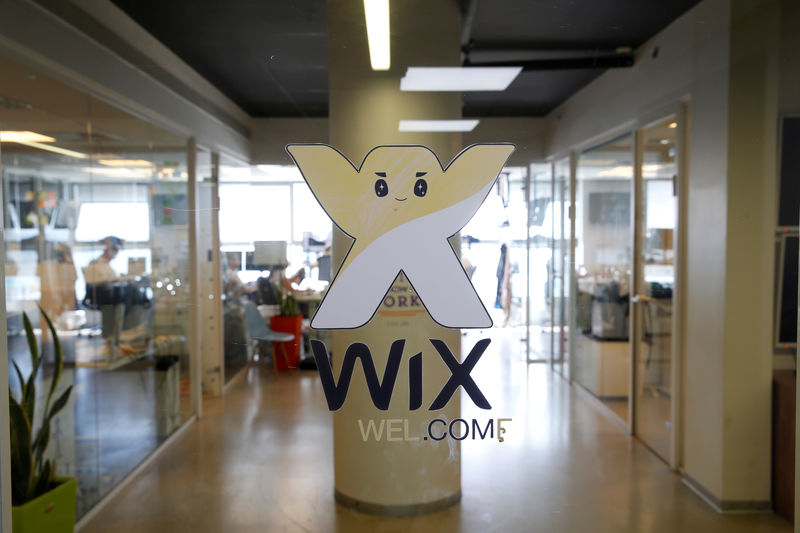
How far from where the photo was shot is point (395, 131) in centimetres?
242

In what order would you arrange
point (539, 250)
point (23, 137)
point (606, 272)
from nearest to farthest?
point (539, 250) → point (23, 137) → point (606, 272)

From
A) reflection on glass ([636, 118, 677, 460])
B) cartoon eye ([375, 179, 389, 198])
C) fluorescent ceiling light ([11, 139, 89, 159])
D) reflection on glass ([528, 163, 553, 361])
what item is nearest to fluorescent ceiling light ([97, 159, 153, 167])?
fluorescent ceiling light ([11, 139, 89, 159])

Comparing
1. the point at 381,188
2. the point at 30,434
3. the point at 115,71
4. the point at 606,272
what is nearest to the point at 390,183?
the point at 381,188

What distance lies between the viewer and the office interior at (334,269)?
2457 millimetres

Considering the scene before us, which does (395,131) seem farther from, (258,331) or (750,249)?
(750,249)

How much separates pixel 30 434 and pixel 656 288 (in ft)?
12.5

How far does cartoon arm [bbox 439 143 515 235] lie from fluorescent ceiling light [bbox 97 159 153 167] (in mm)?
2209

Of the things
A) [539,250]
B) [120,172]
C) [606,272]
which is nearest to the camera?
[539,250]

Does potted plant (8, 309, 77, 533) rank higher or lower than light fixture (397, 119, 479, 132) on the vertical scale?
lower

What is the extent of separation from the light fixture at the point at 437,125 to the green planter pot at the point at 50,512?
2.33 meters

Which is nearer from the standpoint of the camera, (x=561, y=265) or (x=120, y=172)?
(x=561, y=265)

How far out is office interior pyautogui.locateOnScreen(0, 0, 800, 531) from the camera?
2.46 meters

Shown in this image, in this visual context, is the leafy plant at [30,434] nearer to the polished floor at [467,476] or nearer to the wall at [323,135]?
the polished floor at [467,476]

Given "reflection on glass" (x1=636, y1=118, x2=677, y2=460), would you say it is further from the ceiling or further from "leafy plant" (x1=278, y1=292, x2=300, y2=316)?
"leafy plant" (x1=278, y1=292, x2=300, y2=316)
